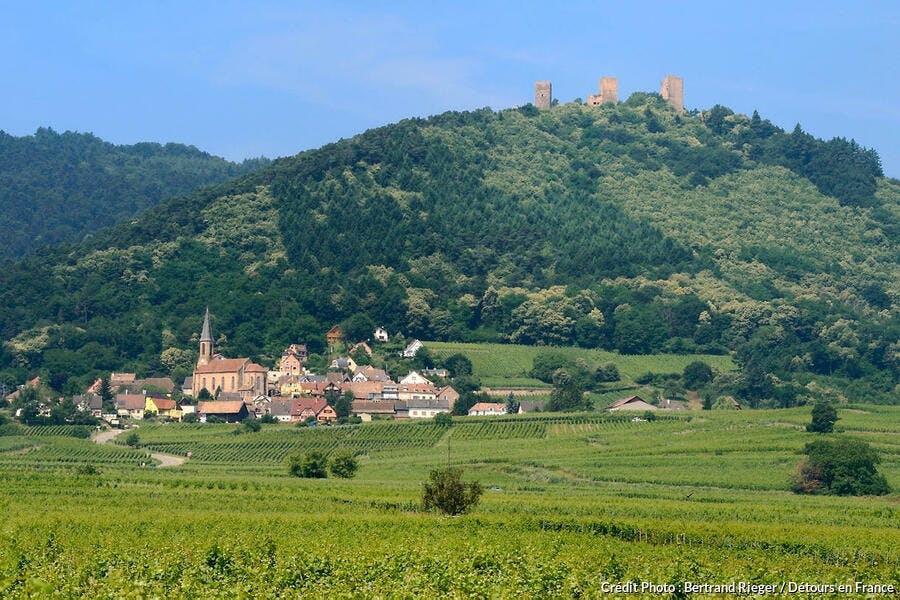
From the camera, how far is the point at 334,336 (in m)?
154

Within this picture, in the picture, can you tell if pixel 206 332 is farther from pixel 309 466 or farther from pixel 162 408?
pixel 309 466

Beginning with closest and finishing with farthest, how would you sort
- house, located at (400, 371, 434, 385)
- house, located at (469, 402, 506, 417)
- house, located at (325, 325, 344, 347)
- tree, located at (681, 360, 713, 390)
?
house, located at (469, 402, 506, 417) → tree, located at (681, 360, 713, 390) → house, located at (400, 371, 434, 385) → house, located at (325, 325, 344, 347)

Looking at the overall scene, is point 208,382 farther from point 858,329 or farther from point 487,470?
point 858,329

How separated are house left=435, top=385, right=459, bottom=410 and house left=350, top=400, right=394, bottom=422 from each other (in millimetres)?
5542

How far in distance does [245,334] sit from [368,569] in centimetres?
11662

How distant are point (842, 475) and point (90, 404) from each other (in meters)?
72.9

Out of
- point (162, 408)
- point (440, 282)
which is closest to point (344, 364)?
point (162, 408)

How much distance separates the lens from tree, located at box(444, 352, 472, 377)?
138000 millimetres

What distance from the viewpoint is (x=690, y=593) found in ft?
115

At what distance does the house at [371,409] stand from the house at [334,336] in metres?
27.6

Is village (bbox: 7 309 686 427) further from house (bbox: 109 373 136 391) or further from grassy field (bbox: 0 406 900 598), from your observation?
grassy field (bbox: 0 406 900 598)

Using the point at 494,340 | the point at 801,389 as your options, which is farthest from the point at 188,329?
the point at 801,389

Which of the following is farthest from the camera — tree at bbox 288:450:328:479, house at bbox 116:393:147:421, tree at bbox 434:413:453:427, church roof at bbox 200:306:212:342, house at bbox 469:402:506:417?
church roof at bbox 200:306:212:342

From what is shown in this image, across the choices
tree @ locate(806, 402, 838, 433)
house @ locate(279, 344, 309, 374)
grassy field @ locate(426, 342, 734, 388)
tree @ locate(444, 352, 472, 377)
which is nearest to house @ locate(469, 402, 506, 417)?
grassy field @ locate(426, 342, 734, 388)
